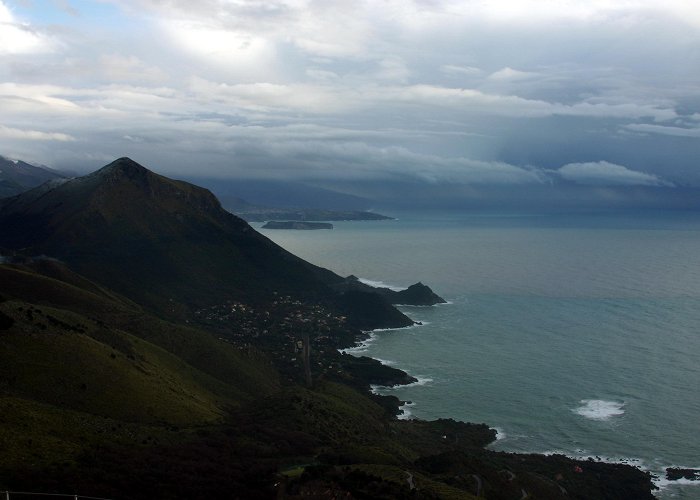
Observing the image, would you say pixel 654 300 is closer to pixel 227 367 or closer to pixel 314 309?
pixel 314 309

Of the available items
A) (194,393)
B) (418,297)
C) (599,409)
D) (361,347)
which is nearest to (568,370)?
(599,409)

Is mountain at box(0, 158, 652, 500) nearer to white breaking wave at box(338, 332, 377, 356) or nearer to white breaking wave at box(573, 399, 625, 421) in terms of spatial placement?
white breaking wave at box(338, 332, 377, 356)

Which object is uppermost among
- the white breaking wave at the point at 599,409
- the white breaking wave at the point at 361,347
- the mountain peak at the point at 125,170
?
the mountain peak at the point at 125,170

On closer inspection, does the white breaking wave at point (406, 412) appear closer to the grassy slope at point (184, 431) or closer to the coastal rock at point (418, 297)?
the grassy slope at point (184, 431)

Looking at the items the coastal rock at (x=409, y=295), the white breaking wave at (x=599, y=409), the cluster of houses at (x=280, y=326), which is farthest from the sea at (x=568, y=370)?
the cluster of houses at (x=280, y=326)

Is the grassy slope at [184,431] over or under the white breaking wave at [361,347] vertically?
over

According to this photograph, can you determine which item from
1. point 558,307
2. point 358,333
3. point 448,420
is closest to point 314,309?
point 358,333
